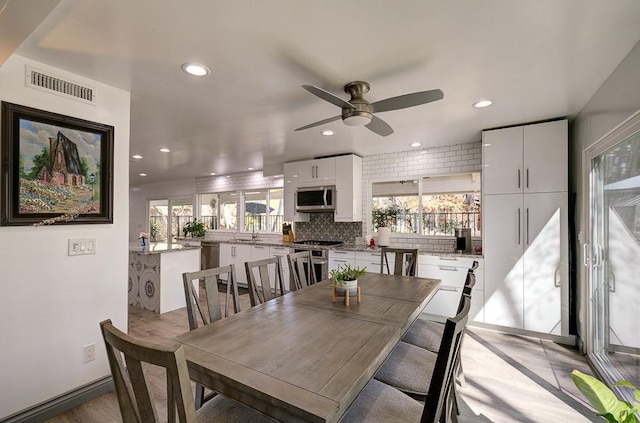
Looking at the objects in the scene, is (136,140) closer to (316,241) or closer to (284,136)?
(284,136)

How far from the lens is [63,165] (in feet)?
6.91

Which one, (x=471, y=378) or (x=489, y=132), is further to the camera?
(x=489, y=132)

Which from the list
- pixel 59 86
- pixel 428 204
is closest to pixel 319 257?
pixel 428 204

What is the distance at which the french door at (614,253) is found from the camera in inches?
80.5

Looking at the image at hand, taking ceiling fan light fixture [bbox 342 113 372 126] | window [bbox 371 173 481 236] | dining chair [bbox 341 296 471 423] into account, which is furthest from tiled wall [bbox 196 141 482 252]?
dining chair [bbox 341 296 471 423]

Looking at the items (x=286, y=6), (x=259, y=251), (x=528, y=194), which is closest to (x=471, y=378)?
(x=528, y=194)

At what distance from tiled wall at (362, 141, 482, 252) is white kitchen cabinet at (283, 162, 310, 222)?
1150 millimetres

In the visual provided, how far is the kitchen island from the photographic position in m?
4.18

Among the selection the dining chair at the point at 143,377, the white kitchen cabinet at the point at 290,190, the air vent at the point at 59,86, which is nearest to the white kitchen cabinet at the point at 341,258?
the white kitchen cabinet at the point at 290,190

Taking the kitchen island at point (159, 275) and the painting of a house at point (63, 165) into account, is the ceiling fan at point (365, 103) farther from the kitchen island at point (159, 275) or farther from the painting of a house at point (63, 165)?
the kitchen island at point (159, 275)

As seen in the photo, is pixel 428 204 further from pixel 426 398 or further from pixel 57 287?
pixel 57 287

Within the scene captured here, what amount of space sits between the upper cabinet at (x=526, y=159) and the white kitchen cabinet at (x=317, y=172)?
215cm

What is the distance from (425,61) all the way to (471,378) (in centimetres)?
249

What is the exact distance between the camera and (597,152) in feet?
8.46
